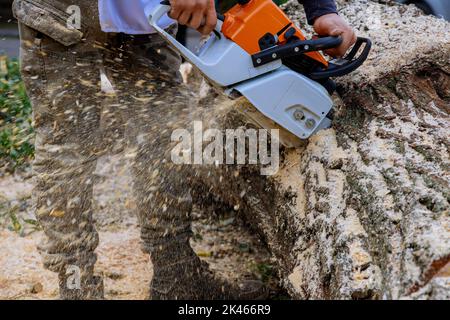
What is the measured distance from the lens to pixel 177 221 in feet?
8.29

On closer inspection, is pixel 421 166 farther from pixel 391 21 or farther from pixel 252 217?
pixel 391 21

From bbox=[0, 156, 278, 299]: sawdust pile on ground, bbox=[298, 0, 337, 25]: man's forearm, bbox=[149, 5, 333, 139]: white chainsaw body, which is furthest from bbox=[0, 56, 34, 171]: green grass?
bbox=[298, 0, 337, 25]: man's forearm

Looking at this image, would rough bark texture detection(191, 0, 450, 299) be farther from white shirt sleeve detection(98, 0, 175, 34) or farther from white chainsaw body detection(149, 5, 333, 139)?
white shirt sleeve detection(98, 0, 175, 34)

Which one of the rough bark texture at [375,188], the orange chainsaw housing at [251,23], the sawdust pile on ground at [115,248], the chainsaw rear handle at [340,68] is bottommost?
the sawdust pile on ground at [115,248]

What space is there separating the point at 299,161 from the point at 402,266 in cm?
85

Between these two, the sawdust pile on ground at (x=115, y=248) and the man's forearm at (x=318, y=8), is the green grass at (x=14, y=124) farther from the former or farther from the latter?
the man's forearm at (x=318, y=8)

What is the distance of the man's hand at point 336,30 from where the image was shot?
219 cm

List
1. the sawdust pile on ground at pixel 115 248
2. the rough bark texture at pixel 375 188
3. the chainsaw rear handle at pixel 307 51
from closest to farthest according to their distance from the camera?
1. the rough bark texture at pixel 375 188
2. the chainsaw rear handle at pixel 307 51
3. the sawdust pile on ground at pixel 115 248

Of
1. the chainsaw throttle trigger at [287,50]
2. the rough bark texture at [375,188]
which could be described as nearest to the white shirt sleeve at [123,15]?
the chainsaw throttle trigger at [287,50]

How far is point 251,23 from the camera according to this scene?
2012 millimetres

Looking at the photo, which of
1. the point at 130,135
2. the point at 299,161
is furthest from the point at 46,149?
the point at 299,161

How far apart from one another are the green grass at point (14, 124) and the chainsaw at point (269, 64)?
94.8 inches

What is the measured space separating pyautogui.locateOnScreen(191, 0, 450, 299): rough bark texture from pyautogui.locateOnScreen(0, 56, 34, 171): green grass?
2.03 metres

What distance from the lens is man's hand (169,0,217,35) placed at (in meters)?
1.93
